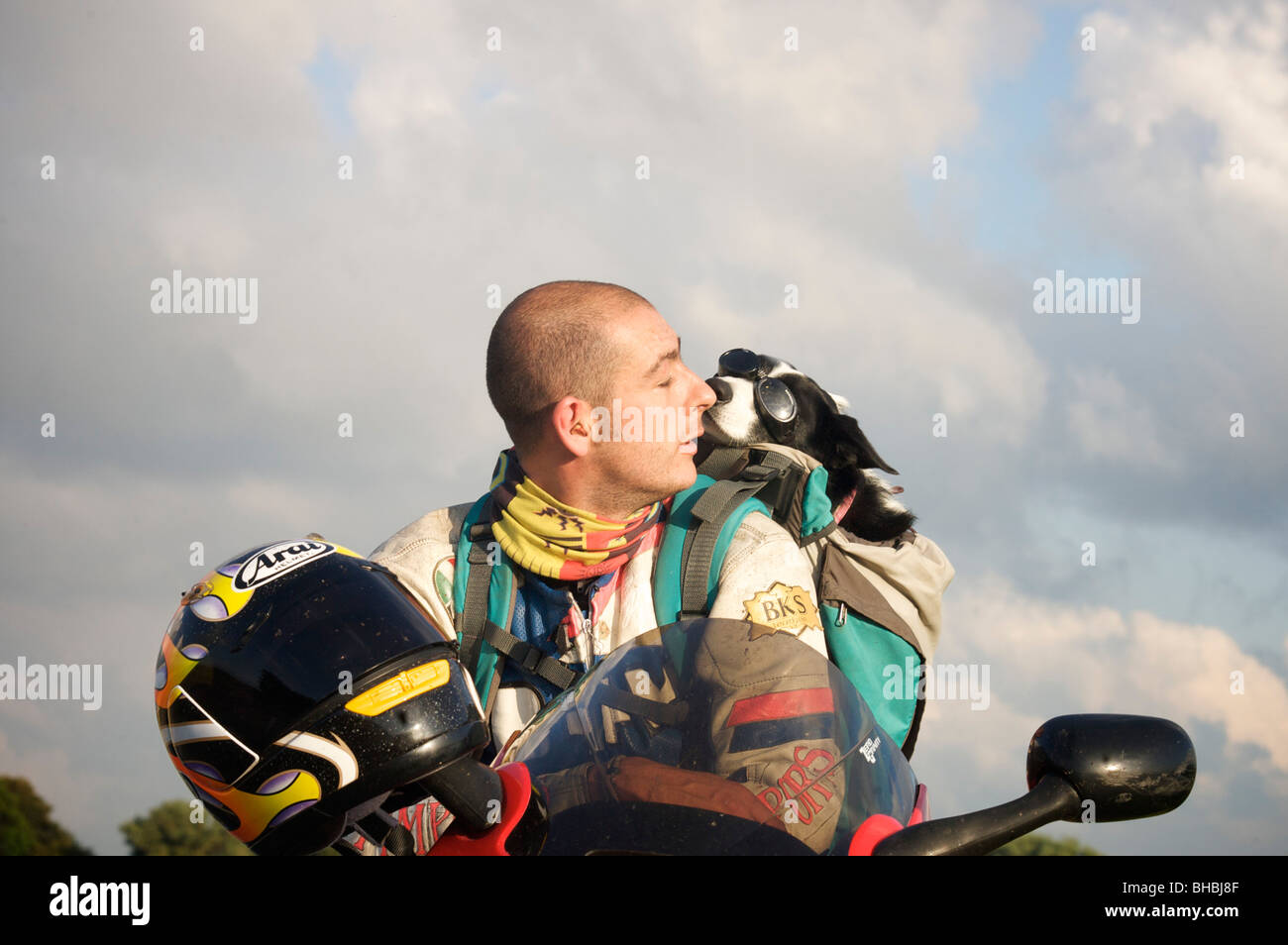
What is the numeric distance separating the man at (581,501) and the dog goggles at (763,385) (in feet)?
1.70

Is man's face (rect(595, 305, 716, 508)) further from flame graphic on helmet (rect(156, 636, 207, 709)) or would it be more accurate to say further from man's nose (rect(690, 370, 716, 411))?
flame graphic on helmet (rect(156, 636, 207, 709))

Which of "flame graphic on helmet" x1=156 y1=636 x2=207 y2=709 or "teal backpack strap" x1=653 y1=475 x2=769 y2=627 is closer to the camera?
"flame graphic on helmet" x1=156 y1=636 x2=207 y2=709

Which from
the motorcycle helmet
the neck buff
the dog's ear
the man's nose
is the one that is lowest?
the motorcycle helmet

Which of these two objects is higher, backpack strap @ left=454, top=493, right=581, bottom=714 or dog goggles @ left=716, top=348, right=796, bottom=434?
dog goggles @ left=716, top=348, right=796, bottom=434

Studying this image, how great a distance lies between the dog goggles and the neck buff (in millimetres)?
620

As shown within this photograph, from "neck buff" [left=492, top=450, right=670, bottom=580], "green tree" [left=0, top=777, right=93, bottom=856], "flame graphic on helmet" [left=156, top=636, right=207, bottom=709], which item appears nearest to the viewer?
"flame graphic on helmet" [left=156, top=636, right=207, bottom=709]

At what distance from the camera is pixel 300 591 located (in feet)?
5.85

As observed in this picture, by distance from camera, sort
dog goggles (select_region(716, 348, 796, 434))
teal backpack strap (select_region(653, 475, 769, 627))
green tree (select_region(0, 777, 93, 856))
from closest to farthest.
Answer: teal backpack strap (select_region(653, 475, 769, 627)), dog goggles (select_region(716, 348, 796, 434)), green tree (select_region(0, 777, 93, 856))

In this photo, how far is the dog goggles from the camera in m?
3.99

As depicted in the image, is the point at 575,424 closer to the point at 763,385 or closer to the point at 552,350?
the point at 552,350

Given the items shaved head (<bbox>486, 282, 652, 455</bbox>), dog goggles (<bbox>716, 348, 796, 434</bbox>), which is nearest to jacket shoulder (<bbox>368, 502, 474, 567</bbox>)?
shaved head (<bbox>486, 282, 652, 455</bbox>)
